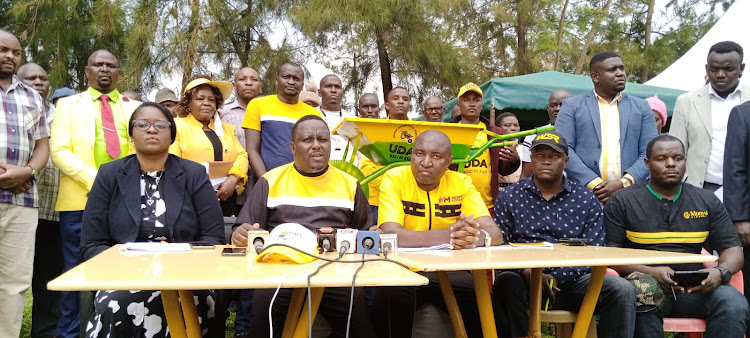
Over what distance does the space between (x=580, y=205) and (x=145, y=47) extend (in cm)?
695

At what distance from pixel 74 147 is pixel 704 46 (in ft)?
32.0

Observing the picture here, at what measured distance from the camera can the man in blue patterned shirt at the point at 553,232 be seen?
11.5 feet

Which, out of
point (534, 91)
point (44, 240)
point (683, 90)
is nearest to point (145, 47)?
point (44, 240)

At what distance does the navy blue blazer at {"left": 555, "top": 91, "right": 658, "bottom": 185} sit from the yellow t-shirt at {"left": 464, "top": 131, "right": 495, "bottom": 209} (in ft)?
2.11

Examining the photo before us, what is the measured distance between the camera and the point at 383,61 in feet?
31.1

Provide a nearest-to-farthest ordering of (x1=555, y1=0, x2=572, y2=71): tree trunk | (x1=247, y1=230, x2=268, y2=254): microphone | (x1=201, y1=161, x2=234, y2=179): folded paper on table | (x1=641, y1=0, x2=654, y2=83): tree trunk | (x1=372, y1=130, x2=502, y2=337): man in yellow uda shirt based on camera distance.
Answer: (x1=247, y1=230, x2=268, y2=254): microphone
(x1=372, y1=130, x2=502, y2=337): man in yellow uda shirt
(x1=201, y1=161, x2=234, y2=179): folded paper on table
(x1=555, y1=0, x2=572, y2=71): tree trunk
(x1=641, y1=0, x2=654, y2=83): tree trunk

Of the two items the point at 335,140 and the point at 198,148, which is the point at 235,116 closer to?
the point at 335,140

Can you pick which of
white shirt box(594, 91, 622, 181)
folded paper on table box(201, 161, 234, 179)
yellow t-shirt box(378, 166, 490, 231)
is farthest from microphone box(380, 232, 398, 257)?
white shirt box(594, 91, 622, 181)

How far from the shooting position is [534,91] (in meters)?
9.41

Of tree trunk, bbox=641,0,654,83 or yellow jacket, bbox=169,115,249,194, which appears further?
tree trunk, bbox=641,0,654,83

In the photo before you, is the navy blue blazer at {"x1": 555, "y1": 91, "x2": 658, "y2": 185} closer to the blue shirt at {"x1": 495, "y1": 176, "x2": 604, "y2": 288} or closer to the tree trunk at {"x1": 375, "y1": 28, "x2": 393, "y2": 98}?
the blue shirt at {"x1": 495, "y1": 176, "x2": 604, "y2": 288}

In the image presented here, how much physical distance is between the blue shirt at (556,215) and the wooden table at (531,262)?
408mm

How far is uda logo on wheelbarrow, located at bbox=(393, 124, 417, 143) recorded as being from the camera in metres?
4.36

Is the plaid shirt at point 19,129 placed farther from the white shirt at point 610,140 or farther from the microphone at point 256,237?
the white shirt at point 610,140
